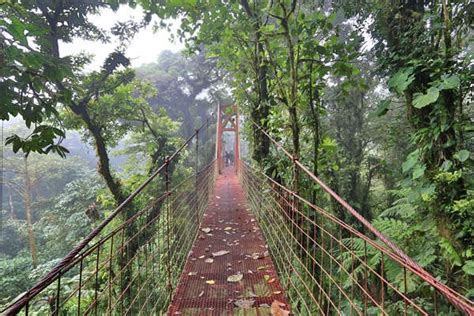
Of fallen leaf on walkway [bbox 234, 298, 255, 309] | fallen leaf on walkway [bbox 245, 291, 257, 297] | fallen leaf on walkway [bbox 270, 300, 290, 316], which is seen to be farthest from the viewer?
fallen leaf on walkway [bbox 245, 291, 257, 297]

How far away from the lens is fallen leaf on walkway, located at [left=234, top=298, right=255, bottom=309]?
1621mm

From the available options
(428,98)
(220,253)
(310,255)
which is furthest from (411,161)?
(220,253)

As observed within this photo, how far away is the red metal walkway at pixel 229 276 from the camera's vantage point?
1.63m

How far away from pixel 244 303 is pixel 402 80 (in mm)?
1623

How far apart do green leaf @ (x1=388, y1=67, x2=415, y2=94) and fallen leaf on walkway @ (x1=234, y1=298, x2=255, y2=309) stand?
5.03 ft

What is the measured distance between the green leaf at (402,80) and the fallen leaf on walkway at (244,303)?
1.53m

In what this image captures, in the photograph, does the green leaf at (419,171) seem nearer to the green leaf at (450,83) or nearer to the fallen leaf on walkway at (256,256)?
the green leaf at (450,83)

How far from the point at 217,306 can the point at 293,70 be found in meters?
1.59

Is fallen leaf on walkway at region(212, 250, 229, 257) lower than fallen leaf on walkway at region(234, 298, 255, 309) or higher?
higher

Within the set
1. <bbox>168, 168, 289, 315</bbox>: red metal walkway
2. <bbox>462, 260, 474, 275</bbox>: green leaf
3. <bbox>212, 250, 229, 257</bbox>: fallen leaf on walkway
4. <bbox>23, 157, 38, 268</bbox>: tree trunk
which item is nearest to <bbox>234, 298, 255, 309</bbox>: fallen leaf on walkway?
<bbox>168, 168, 289, 315</bbox>: red metal walkway

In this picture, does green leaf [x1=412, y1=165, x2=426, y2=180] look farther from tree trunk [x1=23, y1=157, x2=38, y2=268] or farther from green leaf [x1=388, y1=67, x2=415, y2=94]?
tree trunk [x1=23, y1=157, x2=38, y2=268]

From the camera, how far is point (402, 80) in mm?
Result: 2004

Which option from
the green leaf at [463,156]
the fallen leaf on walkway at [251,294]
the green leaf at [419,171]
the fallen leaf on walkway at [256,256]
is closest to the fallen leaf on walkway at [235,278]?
the fallen leaf on walkway at [251,294]

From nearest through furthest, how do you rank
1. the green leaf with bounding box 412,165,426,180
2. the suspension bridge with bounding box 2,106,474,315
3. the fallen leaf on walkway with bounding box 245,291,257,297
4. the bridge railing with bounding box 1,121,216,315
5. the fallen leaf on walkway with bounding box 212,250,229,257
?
the bridge railing with bounding box 1,121,216,315
the suspension bridge with bounding box 2,106,474,315
the fallen leaf on walkway with bounding box 245,291,257,297
the green leaf with bounding box 412,165,426,180
the fallen leaf on walkway with bounding box 212,250,229,257
